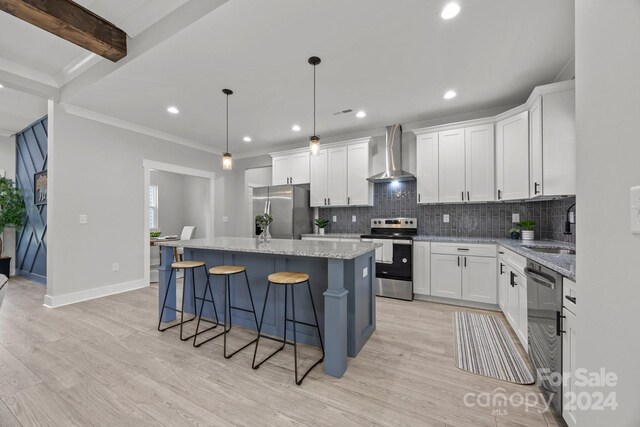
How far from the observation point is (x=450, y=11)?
197 centimetres

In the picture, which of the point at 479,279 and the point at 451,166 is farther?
the point at 451,166

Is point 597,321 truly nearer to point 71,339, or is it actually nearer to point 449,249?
point 449,249

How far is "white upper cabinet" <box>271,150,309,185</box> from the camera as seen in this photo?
197 inches

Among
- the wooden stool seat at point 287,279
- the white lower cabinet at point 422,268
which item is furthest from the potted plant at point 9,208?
the white lower cabinet at point 422,268

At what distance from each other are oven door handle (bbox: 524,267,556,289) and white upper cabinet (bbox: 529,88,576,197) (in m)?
1.25

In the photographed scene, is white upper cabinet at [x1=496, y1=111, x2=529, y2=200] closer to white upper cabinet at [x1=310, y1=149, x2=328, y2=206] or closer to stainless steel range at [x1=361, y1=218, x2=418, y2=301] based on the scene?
stainless steel range at [x1=361, y1=218, x2=418, y2=301]

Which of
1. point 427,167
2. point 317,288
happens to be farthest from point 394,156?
point 317,288

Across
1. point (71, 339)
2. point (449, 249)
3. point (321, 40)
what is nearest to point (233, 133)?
point (321, 40)

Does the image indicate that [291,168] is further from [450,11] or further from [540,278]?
[540,278]

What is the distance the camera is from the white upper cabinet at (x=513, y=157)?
3.10 meters

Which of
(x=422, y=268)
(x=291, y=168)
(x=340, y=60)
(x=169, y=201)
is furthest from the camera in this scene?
(x=169, y=201)

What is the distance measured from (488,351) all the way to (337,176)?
3.23 metres

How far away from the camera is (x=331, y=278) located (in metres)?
2.02

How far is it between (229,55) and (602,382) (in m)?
3.16
